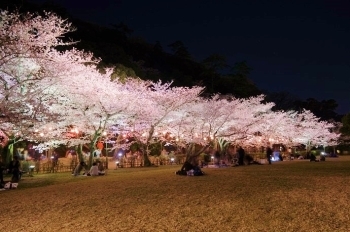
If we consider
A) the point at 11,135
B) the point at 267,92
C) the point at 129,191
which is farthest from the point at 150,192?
the point at 267,92

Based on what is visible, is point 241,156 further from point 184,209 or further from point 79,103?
point 184,209

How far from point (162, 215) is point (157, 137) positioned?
2467 centimetres

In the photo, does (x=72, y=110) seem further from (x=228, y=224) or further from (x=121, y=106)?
(x=228, y=224)

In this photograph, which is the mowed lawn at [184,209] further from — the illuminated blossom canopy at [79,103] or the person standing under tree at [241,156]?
the person standing under tree at [241,156]

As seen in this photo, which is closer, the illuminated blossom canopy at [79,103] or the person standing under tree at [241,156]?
the illuminated blossom canopy at [79,103]

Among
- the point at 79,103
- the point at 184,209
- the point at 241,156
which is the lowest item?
the point at 184,209

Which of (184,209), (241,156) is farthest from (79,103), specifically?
(184,209)

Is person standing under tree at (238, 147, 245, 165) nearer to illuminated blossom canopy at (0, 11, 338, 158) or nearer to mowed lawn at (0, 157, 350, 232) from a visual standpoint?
illuminated blossom canopy at (0, 11, 338, 158)

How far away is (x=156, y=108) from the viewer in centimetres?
2561

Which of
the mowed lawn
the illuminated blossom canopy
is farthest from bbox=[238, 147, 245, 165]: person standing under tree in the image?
the mowed lawn

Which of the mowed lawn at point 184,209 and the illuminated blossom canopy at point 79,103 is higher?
the illuminated blossom canopy at point 79,103

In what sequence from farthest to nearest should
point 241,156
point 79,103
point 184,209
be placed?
1. point 241,156
2. point 79,103
3. point 184,209

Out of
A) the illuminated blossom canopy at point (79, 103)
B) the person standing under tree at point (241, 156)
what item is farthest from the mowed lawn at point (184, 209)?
the person standing under tree at point (241, 156)

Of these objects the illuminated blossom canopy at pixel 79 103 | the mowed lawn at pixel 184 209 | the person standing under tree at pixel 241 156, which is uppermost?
the illuminated blossom canopy at pixel 79 103
